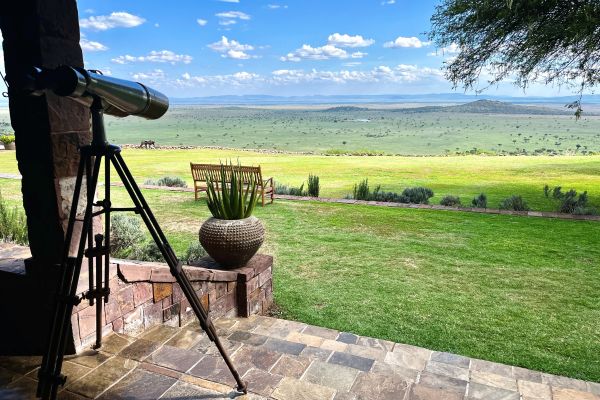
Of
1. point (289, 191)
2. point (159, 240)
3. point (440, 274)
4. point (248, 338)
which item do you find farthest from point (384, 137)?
point (159, 240)

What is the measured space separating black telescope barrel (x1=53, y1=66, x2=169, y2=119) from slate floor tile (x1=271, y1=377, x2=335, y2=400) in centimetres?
168

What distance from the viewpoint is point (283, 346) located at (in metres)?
3.58

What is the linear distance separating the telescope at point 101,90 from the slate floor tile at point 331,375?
189cm

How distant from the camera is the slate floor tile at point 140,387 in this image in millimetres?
2271

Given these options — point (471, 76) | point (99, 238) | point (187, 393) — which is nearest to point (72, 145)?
point (99, 238)

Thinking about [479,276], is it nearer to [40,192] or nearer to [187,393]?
[187,393]

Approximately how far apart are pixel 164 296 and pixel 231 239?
88 centimetres

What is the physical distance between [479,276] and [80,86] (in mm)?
5397

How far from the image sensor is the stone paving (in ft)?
7.83

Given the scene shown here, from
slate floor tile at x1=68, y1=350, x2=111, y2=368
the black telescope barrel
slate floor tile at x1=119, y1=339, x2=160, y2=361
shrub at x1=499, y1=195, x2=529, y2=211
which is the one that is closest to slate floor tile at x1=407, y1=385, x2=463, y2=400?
slate floor tile at x1=119, y1=339, x2=160, y2=361

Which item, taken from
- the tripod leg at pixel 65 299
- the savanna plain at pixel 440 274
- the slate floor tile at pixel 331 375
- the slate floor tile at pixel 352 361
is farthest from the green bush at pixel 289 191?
the tripod leg at pixel 65 299

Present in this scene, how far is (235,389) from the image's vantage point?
2.42 m

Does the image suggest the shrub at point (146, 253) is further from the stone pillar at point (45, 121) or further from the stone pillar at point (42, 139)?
the stone pillar at point (45, 121)

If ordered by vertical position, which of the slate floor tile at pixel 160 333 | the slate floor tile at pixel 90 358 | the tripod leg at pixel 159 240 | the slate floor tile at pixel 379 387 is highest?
the tripod leg at pixel 159 240
